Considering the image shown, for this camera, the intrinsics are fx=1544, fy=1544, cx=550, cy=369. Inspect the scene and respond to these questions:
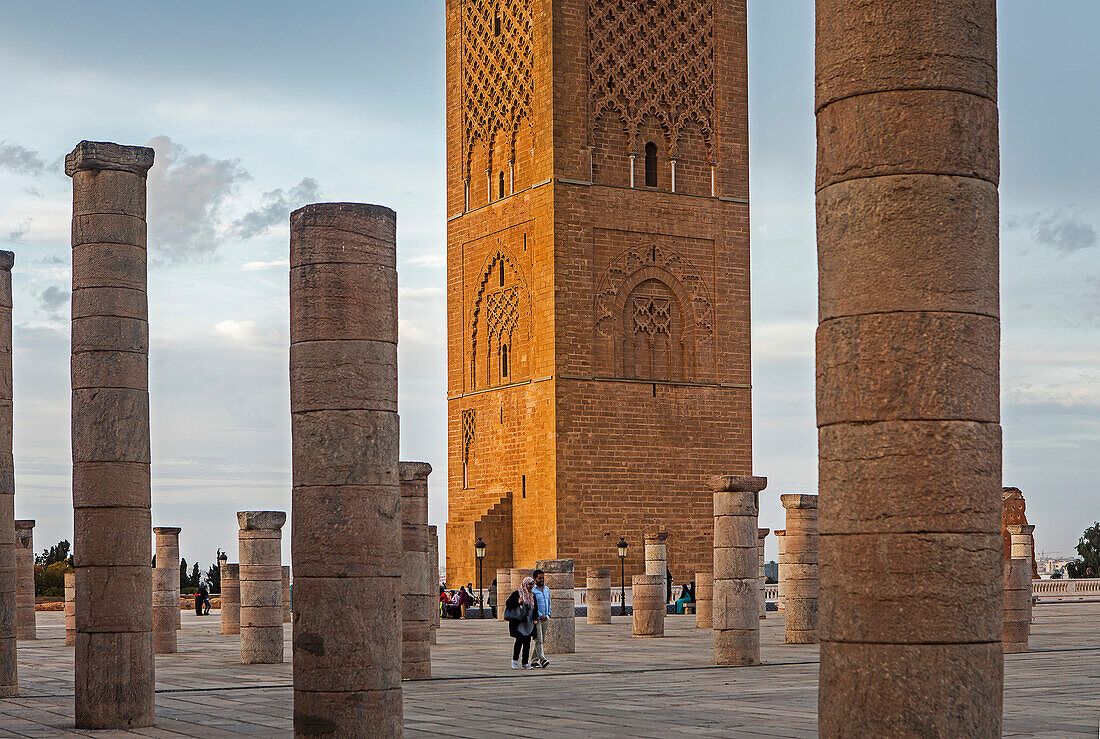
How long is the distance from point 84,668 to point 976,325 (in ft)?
21.9

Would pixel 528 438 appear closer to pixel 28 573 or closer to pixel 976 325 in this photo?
pixel 28 573

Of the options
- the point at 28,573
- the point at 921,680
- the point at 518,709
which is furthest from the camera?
the point at 28,573

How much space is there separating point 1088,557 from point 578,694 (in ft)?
135

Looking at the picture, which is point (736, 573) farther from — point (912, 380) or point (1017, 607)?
point (912, 380)

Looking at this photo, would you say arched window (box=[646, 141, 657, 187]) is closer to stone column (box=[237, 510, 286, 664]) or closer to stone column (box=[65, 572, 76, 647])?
stone column (box=[65, 572, 76, 647])

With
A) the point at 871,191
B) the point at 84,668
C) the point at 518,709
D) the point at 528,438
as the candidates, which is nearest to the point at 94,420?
the point at 84,668

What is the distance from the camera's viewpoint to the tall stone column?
516cm

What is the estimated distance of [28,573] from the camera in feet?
72.0

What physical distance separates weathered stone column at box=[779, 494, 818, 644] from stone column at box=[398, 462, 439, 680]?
5.91 meters

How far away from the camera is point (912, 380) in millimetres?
5223

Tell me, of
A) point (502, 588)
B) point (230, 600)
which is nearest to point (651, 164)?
point (502, 588)

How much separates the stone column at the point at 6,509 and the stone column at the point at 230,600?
10.2 meters

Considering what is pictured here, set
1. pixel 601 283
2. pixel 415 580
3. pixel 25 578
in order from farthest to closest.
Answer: pixel 601 283
pixel 25 578
pixel 415 580

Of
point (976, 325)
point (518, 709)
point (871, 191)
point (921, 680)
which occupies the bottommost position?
point (518, 709)
